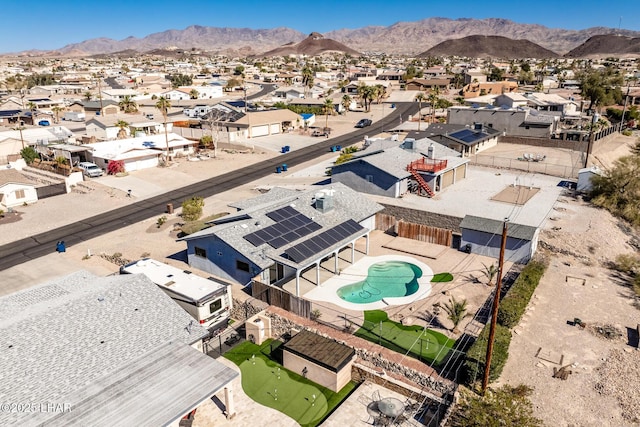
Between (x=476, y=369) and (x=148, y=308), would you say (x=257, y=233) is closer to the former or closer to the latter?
(x=148, y=308)

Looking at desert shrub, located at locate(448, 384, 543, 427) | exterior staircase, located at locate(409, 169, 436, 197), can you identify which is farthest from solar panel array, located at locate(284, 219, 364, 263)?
exterior staircase, located at locate(409, 169, 436, 197)

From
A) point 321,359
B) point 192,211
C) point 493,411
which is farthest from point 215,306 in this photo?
point 192,211

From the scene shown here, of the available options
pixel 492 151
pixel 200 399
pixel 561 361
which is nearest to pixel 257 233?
pixel 200 399

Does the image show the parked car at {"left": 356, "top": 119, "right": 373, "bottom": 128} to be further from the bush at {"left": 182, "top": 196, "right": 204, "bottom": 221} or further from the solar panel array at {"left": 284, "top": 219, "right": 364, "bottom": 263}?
the solar panel array at {"left": 284, "top": 219, "right": 364, "bottom": 263}

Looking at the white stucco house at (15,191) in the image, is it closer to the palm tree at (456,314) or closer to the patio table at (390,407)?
the patio table at (390,407)

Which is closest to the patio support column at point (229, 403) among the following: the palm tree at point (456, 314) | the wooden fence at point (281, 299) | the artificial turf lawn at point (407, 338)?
the wooden fence at point (281, 299)

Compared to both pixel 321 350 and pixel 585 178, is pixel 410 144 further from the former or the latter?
pixel 321 350

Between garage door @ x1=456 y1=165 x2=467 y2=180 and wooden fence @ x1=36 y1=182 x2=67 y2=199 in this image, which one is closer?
garage door @ x1=456 y1=165 x2=467 y2=180
